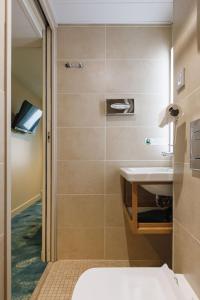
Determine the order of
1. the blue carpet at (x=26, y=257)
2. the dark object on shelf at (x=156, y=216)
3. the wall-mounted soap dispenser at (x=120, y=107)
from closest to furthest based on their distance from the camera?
the dark object on shelf at (x=156, y=216), the blue carpet at (x=26, y=257), the wall-mounted soap dispenser at (x=120, y=107)

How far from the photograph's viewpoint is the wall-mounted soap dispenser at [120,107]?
7.29 feet

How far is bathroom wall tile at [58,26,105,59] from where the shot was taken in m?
2.25

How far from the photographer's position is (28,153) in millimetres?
4621

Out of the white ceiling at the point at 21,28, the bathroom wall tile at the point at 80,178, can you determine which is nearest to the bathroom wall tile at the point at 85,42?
the white ceiling at the point at 21,28

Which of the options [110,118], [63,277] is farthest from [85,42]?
[63,277]

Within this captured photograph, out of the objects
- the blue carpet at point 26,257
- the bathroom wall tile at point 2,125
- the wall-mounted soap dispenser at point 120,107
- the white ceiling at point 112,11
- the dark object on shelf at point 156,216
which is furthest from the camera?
the wall-mounted soap dispenser at point 120,107

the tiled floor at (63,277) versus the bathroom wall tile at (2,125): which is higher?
the bathroom wall tile at (2,125)

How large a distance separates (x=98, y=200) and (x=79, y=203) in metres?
0.17

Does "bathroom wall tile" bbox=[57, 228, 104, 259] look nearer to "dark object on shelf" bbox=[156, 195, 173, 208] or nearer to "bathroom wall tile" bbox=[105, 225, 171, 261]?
"bathroom wall tile" bbox=[105, 225, 171, 261]

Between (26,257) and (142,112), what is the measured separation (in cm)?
168

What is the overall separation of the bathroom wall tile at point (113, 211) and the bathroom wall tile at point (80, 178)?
0.36ft

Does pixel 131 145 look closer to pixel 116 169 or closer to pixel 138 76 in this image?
pixel 116 169

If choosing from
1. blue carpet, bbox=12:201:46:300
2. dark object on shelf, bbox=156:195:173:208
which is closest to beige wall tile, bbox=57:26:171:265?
dark object on shelf, bbox=156:195:173:208

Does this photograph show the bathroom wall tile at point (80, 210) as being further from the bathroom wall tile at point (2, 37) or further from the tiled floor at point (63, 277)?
the bathroom wall tile at point (2, 37)
